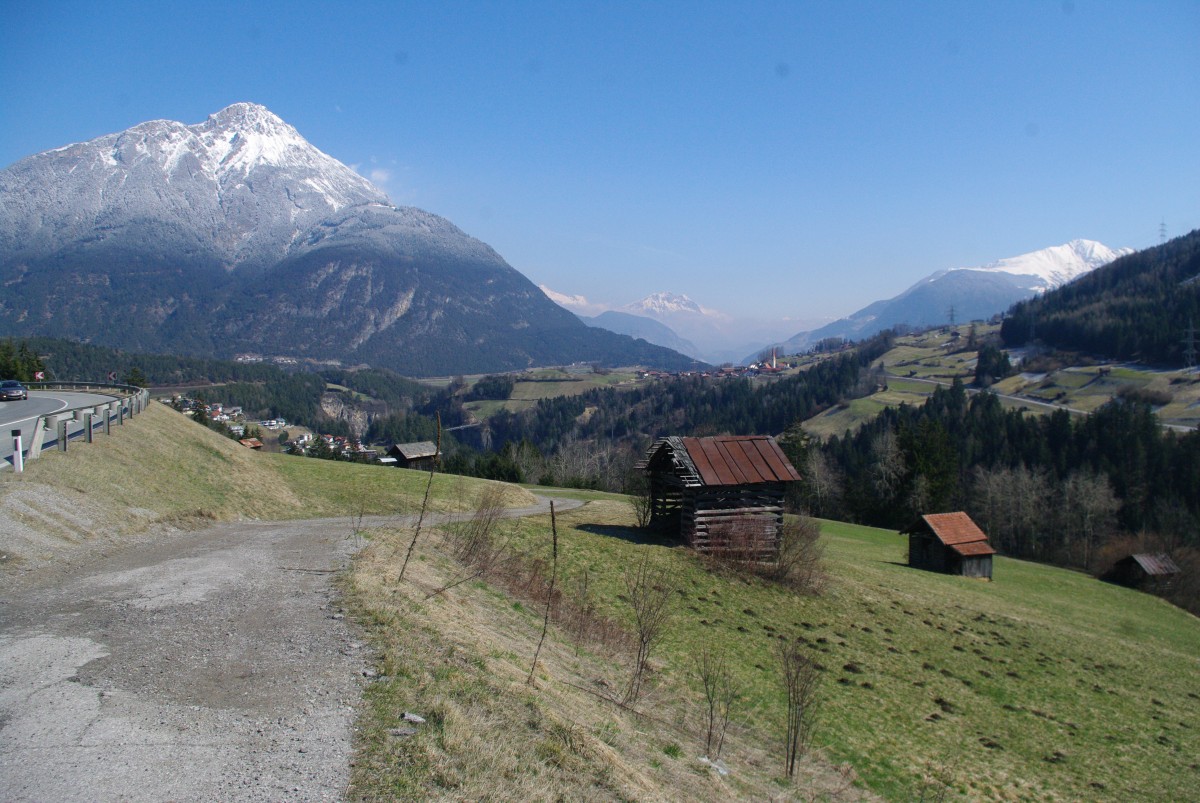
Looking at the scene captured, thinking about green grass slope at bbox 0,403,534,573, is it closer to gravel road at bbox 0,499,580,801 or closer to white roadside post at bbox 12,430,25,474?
white roadside post at bbox 12,430,25,474

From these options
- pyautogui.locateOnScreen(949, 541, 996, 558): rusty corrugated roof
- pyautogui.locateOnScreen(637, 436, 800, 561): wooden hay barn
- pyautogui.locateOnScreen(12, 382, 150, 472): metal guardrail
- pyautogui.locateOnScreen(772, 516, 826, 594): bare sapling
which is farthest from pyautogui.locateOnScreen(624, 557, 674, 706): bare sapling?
pyautogui.locateOnScreen(949, 541, 996, 558): rusty corrugated roof

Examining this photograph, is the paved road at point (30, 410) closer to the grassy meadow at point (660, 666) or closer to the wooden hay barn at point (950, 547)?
the grassy meadow at point (660, 666)

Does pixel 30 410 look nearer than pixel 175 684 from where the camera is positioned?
No

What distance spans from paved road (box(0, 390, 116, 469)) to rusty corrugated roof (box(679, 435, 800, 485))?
21.0m

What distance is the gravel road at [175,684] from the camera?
6582 mm

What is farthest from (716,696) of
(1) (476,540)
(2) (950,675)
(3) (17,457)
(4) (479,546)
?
(3) (17,457)

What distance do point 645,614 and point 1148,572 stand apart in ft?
157

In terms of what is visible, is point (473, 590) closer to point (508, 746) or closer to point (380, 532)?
point (380, 532)

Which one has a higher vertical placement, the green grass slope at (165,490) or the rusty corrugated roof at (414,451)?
the green grass slope at (165,490)

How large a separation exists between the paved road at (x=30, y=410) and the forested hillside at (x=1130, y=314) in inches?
6696

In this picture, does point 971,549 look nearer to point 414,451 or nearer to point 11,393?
point 414,451

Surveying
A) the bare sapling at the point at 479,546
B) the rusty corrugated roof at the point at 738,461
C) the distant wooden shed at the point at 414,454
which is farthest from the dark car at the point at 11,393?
the distant wooden shed at the point at 414,454

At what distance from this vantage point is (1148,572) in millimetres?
45375

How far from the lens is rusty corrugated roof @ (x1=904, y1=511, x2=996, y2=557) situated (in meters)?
38.4
